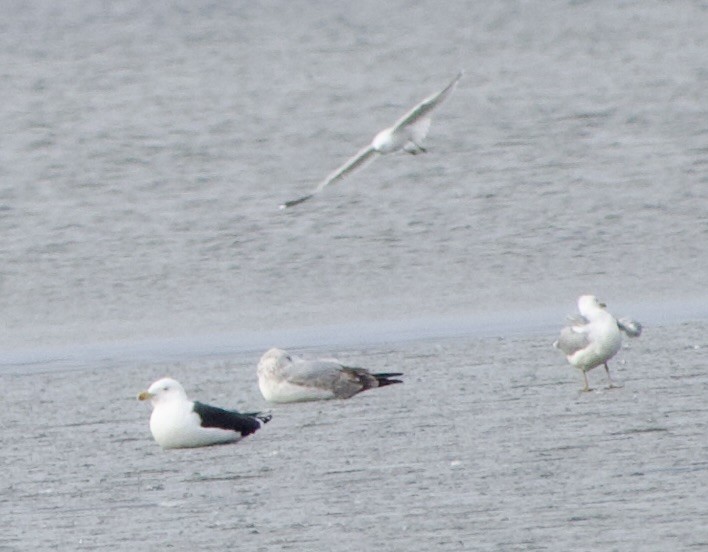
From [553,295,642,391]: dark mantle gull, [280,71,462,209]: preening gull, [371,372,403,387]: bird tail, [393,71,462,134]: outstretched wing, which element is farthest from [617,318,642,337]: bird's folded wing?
[280,71,462,209]: preening gull

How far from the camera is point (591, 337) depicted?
9.74 meters

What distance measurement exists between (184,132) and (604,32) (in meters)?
6.52

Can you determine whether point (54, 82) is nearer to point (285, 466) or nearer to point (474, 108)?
point (474, 108)

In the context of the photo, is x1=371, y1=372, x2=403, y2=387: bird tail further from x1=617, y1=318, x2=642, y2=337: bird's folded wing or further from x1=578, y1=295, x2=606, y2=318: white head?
x1=617, y1=318, x2=642, y2=337: bird's folded wing

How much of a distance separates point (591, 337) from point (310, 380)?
4.77ft

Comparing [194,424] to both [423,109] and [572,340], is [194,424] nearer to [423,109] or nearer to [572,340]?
[572,340]

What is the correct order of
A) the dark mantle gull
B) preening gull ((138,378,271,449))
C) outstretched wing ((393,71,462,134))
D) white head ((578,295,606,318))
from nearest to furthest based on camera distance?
preening gull ((138,378,271,449))
the dark mantle gull
white head ((578,295,606,318))
outstretched wing ((393,71,462,134))

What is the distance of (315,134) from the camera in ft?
63.5

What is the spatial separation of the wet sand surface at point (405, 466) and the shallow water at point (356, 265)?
2 cm

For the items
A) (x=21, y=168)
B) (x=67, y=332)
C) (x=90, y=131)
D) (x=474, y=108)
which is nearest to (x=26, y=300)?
(x=67, y=332)

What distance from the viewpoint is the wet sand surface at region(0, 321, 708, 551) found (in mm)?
6926

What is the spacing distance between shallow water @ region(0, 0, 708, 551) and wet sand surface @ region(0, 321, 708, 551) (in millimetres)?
23

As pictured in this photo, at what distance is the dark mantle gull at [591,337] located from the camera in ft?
31.9

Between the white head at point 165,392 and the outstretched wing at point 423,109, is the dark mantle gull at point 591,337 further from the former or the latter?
the white head at point 165,392
